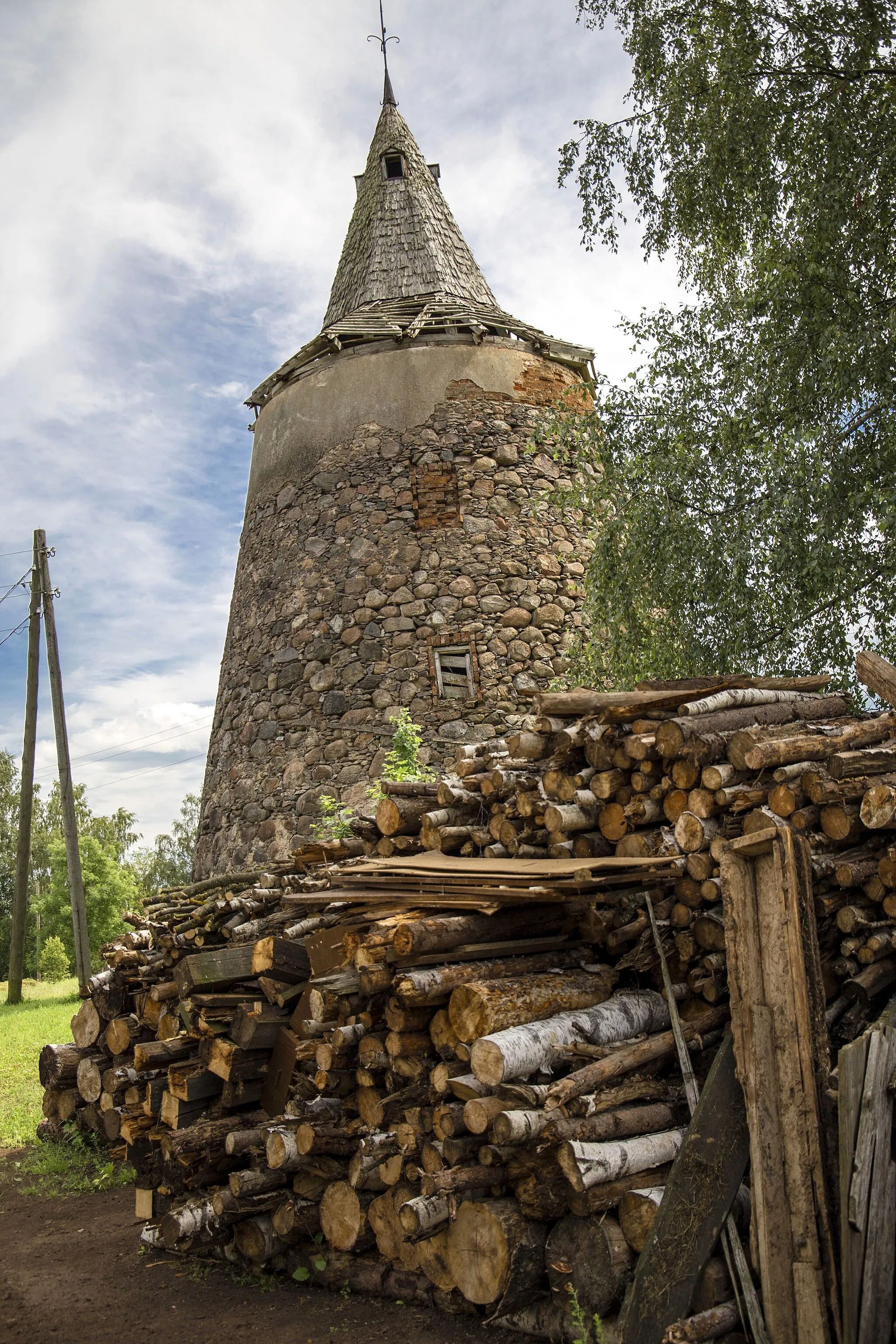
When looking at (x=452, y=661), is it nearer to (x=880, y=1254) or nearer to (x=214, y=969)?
(x=214, y=969)

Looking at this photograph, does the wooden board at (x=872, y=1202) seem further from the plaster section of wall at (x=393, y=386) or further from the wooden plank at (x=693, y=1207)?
the plaster section of wall at (x=393, y=386)

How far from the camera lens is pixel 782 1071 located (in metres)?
4.02

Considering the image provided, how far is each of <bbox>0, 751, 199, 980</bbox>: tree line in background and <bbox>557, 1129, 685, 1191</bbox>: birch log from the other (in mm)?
13695

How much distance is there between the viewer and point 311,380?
1446cm

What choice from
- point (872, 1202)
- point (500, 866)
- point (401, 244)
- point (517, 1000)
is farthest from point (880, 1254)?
point (401, 244)

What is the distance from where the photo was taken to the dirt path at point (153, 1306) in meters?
4.42

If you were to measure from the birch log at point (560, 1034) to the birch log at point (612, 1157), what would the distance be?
38cm

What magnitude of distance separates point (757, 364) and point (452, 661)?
5.20 metres

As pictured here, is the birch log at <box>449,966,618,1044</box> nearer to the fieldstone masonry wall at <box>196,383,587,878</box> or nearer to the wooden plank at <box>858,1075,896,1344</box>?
the wooden plank at <box>858,1075,896,1344</box>

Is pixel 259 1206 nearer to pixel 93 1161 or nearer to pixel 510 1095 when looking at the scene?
pixel 510 1095

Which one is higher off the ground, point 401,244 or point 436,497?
point 401,244

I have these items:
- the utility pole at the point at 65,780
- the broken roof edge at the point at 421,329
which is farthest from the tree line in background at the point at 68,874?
the broken roof edge at the point at 421,329

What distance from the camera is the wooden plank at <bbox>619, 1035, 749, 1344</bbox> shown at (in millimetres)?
3670

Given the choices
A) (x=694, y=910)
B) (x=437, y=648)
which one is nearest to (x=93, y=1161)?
(x=694, y=910)
